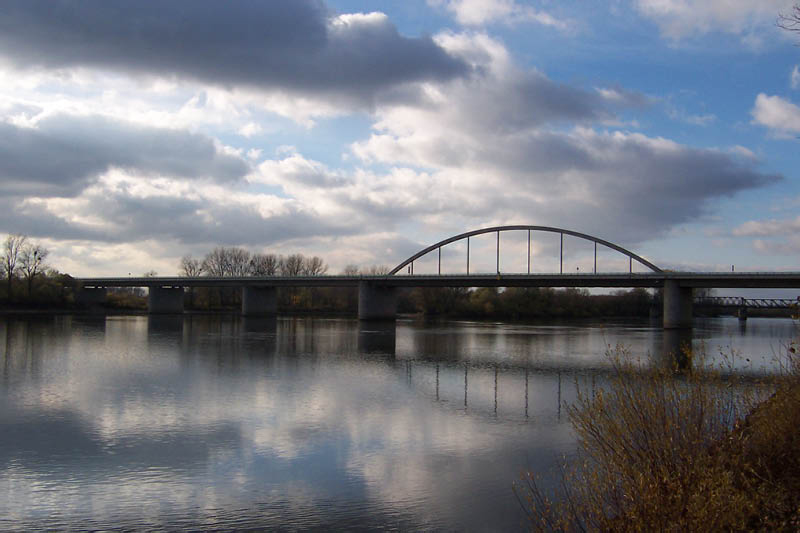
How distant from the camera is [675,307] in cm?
6169

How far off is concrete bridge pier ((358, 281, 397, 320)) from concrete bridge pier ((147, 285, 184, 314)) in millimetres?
32461

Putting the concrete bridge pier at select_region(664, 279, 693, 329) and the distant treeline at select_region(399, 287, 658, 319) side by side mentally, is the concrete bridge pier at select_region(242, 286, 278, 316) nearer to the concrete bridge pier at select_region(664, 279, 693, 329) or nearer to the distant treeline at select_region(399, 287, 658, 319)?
the distant treeline at select_region(399, 287, 658, 319)

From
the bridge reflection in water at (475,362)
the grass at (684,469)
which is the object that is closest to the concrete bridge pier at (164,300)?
the bridge reflection in water at (475,362)

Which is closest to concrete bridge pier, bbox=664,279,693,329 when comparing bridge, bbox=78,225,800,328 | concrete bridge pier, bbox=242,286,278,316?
bridge, bbox=78,225,800,328

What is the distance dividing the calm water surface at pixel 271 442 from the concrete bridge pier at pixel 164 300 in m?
70.1

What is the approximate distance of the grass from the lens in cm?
536

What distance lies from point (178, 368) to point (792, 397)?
2039cm

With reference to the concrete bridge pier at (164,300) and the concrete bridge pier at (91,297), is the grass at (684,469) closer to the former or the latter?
the concrete bridge pier at (164,300)

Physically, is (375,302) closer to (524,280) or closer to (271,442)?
(524,280)

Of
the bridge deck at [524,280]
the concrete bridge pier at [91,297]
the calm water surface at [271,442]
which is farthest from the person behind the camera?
the concrete bridge pier at [91,297]

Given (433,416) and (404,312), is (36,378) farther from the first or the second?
(404,312)

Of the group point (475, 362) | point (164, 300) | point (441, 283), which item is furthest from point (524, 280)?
point (164, 300)

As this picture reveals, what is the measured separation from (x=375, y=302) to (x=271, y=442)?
215 ft

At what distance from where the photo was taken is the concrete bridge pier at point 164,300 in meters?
93.4
